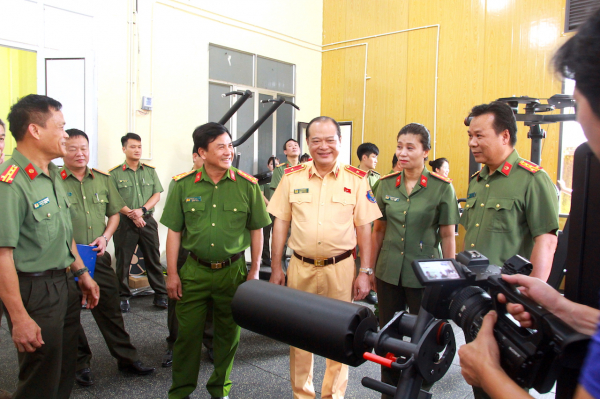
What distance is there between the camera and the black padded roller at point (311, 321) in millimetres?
659

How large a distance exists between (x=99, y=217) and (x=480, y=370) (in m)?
2.74

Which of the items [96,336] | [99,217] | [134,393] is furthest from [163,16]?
[134,393]

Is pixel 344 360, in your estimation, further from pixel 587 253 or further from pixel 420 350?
pixel 587 253

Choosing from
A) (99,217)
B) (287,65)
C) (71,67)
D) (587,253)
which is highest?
(287,65)

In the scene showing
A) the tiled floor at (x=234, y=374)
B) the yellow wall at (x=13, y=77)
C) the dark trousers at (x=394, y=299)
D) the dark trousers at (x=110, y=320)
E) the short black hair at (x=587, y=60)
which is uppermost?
the yellow wall at (x=13, y=77)

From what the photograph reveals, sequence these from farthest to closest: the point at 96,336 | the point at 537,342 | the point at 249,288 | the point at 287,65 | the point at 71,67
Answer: the point at 287,65 < the point at 71,67 < the point at 96,336 < the point at 249,288 < the point at 537,342

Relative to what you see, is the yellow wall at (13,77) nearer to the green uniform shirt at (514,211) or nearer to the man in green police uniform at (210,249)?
the man in green police uniform at (210,249)

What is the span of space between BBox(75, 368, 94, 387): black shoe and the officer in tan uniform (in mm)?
1260

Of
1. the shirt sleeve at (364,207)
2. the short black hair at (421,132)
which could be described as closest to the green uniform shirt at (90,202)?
the shirt sleeve at (364,207)

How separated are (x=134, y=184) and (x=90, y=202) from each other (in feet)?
4.72

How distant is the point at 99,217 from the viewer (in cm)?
283

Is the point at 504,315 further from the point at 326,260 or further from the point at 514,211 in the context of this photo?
the point at 326,260

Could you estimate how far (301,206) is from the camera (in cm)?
221

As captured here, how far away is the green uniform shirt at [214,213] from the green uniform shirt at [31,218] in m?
0.57
